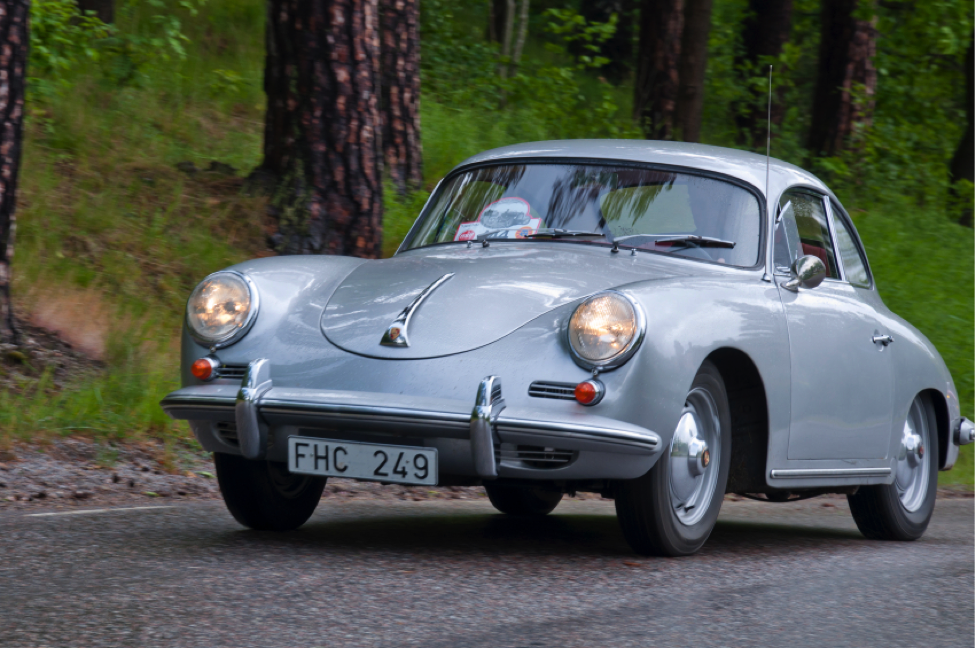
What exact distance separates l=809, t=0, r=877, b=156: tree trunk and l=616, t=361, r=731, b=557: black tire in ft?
40.2

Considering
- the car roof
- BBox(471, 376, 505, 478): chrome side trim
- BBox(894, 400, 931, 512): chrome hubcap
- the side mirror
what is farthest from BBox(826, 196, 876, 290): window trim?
BBox(471, 376, 505, 478): chrome side trim

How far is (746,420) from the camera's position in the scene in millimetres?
4621

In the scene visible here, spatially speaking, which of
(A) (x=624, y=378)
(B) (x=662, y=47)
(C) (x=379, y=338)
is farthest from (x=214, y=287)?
(B) (x=662, y=47)

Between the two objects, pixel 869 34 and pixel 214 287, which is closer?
pixel 214 287

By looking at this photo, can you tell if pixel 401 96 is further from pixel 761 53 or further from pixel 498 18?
pixel 498 18

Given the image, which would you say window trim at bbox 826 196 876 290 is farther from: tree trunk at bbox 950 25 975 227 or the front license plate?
tree trunk at bbox 950 25 975 227

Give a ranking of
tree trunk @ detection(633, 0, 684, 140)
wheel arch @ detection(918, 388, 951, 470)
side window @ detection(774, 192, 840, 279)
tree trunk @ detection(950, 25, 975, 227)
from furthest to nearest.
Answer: tree trunk @ detection(950, 25, 975, 227), tree trunk @ detection(633, 0, 684, 140), wheel arch @ detection(918, 388, 951, 470), side window @ detection(774, 192, 840, 279)

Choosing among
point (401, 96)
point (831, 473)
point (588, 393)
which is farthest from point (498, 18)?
point (588, 393)

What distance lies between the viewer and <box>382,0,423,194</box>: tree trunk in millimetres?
10203

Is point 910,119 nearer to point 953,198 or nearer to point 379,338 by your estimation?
point 953,198

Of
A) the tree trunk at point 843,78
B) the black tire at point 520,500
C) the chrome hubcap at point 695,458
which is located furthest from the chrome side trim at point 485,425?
the tree trunk at point 843,78

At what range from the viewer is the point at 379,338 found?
4109 mm

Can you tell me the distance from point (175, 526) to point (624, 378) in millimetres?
1919

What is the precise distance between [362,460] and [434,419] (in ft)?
1.06
